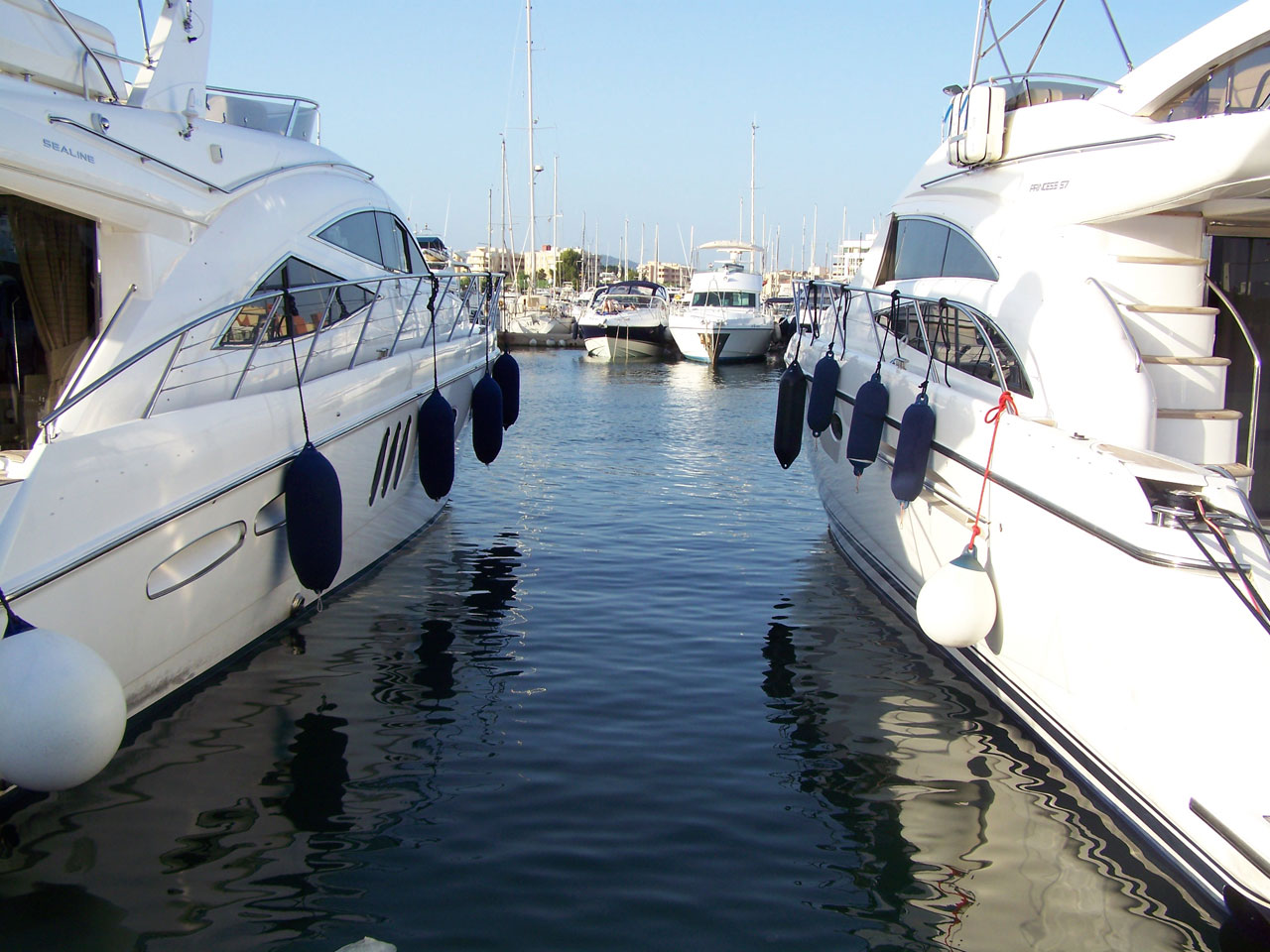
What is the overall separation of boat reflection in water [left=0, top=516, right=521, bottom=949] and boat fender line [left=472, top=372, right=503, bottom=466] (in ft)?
8.98

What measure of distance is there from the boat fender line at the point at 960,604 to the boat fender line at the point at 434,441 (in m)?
4.08

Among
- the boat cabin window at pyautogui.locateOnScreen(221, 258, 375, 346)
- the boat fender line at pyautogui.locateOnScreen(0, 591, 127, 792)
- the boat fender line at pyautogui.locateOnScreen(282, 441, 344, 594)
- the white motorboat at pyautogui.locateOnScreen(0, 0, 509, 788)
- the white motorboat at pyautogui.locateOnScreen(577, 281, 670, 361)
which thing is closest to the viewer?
the boat fender line at pyautogui.locateOnScreen(0, 591, 127, 792)

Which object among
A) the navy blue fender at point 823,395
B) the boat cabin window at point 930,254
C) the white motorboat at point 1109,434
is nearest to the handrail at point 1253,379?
the white motorboat at point 1109,434

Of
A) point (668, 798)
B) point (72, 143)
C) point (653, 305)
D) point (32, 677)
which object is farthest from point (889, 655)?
point (653, 305)

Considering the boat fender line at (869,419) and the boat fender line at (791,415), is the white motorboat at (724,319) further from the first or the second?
the boat fender line at (869,419)

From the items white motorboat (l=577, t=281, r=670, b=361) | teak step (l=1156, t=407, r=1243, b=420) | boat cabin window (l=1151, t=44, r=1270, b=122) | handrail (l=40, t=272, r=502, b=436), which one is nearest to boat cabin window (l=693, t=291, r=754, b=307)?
white motorboat (l=577, t=281, r=670, b=361)

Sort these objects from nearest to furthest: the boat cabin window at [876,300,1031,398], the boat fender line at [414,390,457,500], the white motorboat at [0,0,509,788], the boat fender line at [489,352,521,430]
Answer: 1. the white motorboat at [0,0,509,788]
2. the boat cabin window at [876,300,1031,398]
3. the boat fender line at [414,390,457,500]
4. the boat fender line at [489,352,521,430]

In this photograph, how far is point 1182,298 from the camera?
5.45 metres

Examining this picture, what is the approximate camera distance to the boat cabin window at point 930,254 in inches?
266

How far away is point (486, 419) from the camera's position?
30.2 ft

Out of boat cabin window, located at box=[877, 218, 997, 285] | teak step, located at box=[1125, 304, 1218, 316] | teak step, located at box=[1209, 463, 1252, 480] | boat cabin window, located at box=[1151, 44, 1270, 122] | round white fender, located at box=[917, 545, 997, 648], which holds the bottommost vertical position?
round white fender, located at box=[917, 545, 997, 648]

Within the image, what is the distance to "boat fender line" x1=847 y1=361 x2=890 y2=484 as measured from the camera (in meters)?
7.01

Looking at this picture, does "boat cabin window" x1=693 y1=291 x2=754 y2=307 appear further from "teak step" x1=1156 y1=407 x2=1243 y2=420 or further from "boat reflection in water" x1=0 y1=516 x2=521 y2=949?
"teak step" x1=1156 y1=407 x2=1243 y2=420

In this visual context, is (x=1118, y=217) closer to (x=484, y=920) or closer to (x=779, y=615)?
(x=779, y=615)
